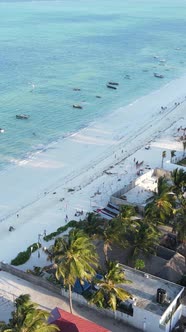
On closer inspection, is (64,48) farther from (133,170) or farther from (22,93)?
(133,170)

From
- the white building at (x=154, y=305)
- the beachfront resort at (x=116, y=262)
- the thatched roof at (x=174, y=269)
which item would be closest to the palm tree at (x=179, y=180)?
the beachfront resort at (x=116, y=262)

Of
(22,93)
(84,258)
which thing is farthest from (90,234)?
(22,93)

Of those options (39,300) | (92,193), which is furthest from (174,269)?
(92,193)

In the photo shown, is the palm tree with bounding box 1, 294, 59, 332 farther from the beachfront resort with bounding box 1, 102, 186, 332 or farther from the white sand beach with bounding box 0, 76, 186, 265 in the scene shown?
the white sand beach with bounding box 0, 76, 186, 265

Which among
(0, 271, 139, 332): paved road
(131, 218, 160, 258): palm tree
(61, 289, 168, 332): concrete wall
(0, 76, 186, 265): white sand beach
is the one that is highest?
(131, 218, 160, 258): palm tree

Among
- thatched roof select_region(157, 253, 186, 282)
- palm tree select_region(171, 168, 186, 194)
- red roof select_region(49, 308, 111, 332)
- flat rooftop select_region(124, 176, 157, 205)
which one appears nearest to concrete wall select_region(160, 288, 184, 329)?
thatched roof select_region(157, 253, 186, 282)
